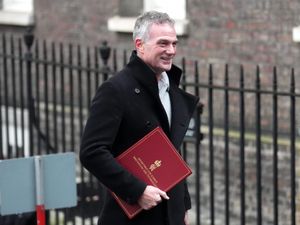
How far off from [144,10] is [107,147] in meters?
6.92

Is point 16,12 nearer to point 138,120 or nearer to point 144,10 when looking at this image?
point 144,10

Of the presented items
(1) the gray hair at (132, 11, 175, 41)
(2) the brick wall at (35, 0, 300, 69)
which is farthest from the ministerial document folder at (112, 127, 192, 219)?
(2) the brick wall at (35, 0, 300, 69)

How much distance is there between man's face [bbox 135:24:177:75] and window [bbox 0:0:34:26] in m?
8.15

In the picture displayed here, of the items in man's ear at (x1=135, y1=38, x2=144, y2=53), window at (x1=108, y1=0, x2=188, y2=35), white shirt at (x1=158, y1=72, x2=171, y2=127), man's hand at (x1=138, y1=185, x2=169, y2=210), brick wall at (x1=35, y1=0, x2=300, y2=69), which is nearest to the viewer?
man's hand at (x1=138, y1=185, x2=169, y2=210)

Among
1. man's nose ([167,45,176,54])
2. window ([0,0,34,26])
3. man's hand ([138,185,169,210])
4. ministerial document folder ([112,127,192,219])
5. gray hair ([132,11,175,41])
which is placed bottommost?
man's hand ([138,185,169,210])

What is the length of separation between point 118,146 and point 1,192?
110 centimetres

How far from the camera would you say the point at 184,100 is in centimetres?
539

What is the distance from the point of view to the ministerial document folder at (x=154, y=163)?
198 inches

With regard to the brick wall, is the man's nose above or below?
above

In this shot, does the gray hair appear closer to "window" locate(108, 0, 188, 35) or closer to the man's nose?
the man's nose

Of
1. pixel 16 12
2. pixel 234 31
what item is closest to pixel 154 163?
pixel 234 31

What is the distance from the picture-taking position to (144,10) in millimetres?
11781

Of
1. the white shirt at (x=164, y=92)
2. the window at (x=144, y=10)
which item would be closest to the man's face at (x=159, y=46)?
the white shirt at (x=164, y=92)

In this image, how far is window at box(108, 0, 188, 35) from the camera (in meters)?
10.9
